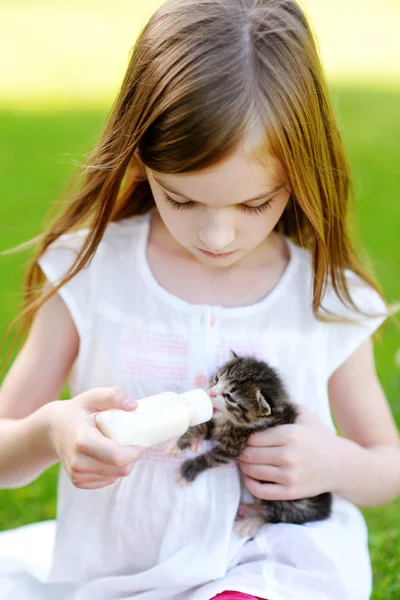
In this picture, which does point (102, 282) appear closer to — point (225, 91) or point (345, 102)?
point (225, 91)

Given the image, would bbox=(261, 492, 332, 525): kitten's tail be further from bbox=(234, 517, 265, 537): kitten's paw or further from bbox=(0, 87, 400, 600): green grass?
bbox=(0, 87, 400, 600): green grass

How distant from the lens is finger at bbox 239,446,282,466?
235 cm

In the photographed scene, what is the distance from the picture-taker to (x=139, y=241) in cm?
262

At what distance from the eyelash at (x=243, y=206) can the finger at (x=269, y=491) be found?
2.30 ft

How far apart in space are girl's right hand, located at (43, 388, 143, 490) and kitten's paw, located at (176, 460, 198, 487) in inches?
13.5

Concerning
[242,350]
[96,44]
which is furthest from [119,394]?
[96,44]

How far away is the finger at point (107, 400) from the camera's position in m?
1.94

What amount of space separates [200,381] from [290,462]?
0.32m

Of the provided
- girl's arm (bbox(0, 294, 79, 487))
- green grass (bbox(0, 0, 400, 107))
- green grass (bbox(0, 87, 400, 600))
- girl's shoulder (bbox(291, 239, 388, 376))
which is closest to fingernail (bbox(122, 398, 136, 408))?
girl's arm (bbox(0, 294, 79, 487))

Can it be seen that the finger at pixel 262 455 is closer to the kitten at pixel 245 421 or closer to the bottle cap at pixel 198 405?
the kitten at pixel 245 421

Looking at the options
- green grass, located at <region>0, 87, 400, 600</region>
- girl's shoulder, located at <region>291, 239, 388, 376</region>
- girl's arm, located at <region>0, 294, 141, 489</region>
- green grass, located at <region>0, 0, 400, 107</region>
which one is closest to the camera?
girl's arm, located at <region>0, 294, 141, 489</region>

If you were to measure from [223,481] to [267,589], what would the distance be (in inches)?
12.9

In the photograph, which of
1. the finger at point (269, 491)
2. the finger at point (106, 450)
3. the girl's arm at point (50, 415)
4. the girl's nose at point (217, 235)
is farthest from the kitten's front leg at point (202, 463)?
the girl's nose at point (217, 235)

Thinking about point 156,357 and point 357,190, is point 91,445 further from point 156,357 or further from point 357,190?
point 357,190
